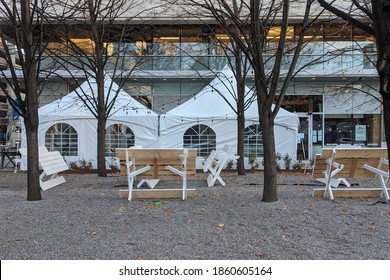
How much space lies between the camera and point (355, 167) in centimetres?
841

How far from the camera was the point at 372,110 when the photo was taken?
72.0ft

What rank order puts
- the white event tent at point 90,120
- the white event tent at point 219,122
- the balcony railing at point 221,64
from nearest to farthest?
the white event tent at point 219,122 → the white event tent at point 90,120 → the balcony railing at point 221,64

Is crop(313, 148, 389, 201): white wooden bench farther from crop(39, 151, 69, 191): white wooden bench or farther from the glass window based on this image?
the glass window

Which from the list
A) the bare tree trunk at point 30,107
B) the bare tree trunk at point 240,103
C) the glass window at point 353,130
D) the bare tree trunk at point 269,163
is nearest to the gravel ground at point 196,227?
the bare tree trunk at point 269,163

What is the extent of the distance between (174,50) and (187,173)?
14.6 m

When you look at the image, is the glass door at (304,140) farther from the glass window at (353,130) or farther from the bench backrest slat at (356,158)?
the bench backrest slat at (356,158)

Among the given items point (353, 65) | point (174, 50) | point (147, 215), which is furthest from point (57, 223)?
point (353, 65)

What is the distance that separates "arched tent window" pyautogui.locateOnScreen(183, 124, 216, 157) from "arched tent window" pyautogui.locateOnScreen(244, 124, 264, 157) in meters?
1.49

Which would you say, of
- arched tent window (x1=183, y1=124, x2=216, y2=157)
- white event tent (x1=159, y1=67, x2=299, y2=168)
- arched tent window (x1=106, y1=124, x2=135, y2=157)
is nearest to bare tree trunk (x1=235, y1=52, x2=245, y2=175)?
white event tent (x1=159, y1=67, x2=299, y2=168)

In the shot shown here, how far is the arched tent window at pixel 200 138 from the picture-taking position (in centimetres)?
1628

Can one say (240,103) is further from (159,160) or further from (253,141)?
(159,160)

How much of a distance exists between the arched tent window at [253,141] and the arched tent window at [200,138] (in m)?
1.49

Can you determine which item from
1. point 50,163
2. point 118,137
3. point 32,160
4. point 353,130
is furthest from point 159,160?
point 353,130

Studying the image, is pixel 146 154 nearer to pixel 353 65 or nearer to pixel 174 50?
pixel 174 50
